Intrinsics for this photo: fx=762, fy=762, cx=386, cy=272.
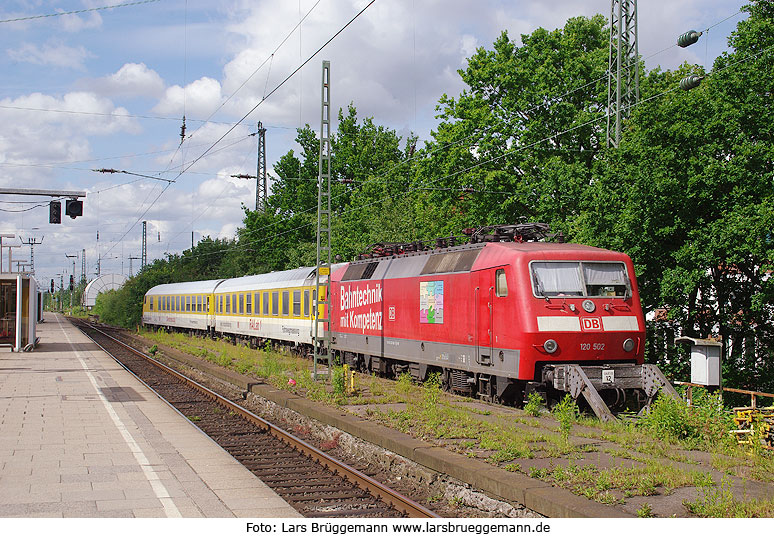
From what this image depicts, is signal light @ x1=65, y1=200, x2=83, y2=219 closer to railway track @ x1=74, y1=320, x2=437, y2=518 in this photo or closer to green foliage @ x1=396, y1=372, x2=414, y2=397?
railway track @ x1=74, y1=320, x2=437, y2=518

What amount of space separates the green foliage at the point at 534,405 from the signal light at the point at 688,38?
10.4 meters

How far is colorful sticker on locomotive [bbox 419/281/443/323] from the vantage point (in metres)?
16.2

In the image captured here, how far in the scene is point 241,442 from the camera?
42.1 feet

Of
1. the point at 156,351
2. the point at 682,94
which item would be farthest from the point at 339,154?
the point at 682,94

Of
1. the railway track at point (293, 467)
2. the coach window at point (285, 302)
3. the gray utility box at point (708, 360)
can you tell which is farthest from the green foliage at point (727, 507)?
the coach window at point (285, 302)

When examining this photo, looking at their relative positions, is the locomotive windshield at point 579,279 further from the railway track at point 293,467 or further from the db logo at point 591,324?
the railway track at point 293,467

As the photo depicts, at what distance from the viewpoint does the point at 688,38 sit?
18406 millimetres

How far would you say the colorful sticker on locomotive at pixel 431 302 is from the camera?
16.2 meters

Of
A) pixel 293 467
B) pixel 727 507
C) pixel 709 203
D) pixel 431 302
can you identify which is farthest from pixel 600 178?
pixel 727 507

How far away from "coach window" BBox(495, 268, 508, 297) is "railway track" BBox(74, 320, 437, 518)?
4.36 meters

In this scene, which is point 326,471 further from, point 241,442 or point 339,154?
point 339,154

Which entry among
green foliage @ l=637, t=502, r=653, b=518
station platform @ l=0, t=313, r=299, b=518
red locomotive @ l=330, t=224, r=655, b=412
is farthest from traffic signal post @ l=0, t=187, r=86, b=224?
green foliage @ l=637, t=502, r=653, b=518

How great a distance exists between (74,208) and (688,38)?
18.5 meters

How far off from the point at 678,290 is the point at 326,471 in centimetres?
1119
